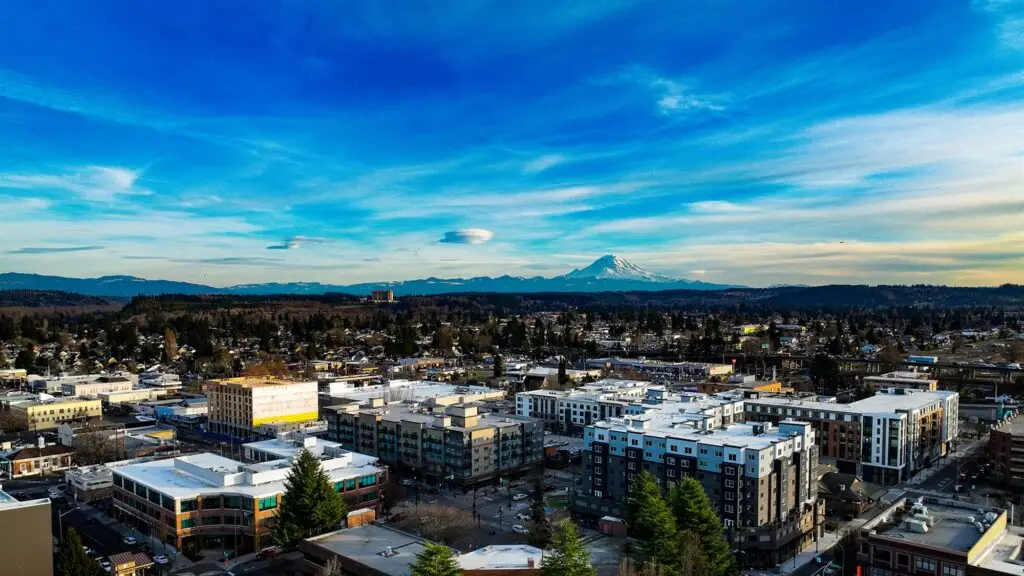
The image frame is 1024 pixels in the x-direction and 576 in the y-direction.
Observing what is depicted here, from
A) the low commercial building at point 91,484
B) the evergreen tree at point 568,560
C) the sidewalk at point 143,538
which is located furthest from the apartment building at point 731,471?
the low commercial building at point 91,484

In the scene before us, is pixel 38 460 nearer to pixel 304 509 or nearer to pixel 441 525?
pixel 304 509

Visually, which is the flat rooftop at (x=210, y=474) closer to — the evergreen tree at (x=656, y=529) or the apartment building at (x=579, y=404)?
the evergreen tree at (x=656, y=529)

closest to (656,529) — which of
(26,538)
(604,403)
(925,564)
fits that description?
(925,564)

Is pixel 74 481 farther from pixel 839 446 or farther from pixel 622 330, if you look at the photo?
pixel 622 330

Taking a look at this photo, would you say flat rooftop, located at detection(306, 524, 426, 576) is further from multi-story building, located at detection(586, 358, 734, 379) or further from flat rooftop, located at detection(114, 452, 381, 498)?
multi-story building, located at detection(586, 358, 734, 379)

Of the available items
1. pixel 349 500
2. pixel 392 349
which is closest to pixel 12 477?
pixel 349 500
